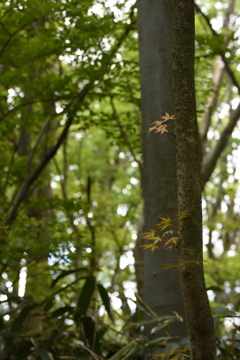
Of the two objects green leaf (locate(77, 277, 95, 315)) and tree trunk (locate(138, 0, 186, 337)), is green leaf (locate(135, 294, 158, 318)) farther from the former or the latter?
green leaf (locate(77, 277, 95, 315))

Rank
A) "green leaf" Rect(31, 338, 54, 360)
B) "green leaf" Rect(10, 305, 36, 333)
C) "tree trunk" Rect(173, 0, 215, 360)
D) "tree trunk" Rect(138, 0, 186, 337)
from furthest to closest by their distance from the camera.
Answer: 1. "green leaf" Rect(10, 305, 36, 333)
2. "tree trunk" Rect(138, 0, 186, 337)
3. "green leaf" Rect(31, 338, 54, 360)
4. "tree trunk" Rect(173, 0, 215, 360)

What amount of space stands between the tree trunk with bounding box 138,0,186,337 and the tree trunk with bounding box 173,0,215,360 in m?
1.89

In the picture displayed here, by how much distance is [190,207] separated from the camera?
207cm

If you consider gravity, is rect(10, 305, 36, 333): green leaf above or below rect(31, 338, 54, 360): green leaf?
above

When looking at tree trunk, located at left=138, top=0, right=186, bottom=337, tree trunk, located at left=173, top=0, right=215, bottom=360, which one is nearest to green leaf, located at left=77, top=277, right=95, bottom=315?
tree trunk, located at left=138, top=0, right=186, bottom=337

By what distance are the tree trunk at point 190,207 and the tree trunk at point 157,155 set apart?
1.89 metres

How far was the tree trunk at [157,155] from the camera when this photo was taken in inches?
157

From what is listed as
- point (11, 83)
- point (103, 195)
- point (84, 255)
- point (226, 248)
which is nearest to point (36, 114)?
point (11, 83)

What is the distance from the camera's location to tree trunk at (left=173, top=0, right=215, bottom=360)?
204 centimetres

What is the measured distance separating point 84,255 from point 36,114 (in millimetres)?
1839

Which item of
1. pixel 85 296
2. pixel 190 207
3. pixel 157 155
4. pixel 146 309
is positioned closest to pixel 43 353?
pixel 85 296

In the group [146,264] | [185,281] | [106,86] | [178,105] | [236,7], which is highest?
[236,7]

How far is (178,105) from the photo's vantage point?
83.9 inches

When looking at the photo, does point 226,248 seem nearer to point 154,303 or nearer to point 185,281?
point 154,303
